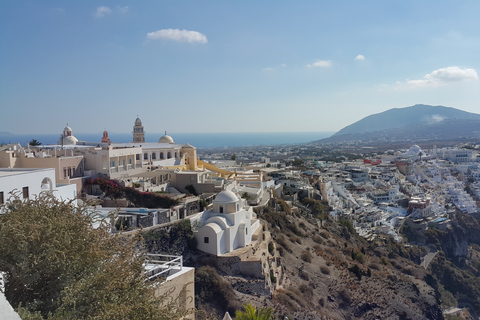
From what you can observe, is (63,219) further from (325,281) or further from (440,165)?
(440,165)

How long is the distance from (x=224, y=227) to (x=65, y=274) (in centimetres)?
915

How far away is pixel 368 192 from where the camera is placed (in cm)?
4069

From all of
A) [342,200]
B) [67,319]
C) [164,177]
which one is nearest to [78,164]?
[164,177]

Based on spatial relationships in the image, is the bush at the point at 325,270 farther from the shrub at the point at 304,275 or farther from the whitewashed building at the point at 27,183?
the whitewashed building at the point at 27,183

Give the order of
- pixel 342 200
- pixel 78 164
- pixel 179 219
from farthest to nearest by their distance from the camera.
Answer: pixel 342 200, pixel 78 164, pixel 179 219

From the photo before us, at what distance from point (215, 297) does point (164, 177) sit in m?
8.28

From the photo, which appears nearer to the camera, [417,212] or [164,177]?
[164,177]

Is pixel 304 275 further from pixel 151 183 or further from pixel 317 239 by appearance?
pixel 151 183

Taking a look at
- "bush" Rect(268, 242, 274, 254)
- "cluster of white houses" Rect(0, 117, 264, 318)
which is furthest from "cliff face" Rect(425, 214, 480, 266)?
"bush" Rect(268, 242, 274, 254)

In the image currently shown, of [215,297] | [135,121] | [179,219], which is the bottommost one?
[215,297]

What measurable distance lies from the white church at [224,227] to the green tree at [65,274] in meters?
8.22

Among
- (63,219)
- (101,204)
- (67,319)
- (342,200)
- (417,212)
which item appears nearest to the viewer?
(67,319)

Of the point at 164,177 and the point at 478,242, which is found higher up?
the point at 164,177

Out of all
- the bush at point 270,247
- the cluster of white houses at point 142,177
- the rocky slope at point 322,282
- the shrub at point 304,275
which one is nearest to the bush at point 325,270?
the rocky slope at point 322,282
